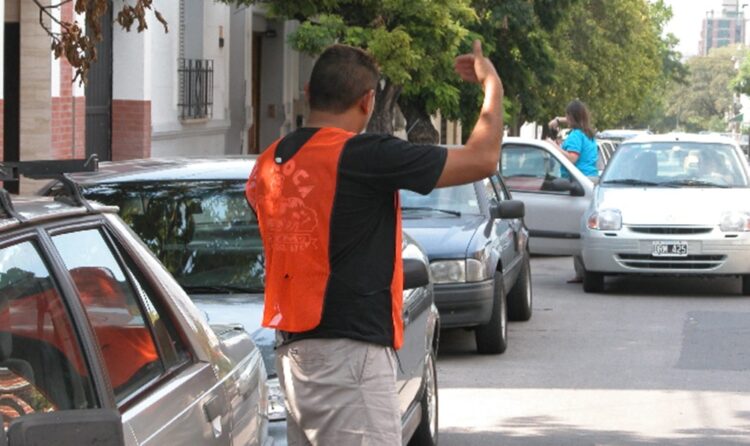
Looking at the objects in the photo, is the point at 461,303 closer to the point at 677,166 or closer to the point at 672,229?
the point at 672,229

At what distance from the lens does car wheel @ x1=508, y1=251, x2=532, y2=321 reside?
14062mm

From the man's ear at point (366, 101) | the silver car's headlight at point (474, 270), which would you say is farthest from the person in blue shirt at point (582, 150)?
the man's ear at point (366, 101)

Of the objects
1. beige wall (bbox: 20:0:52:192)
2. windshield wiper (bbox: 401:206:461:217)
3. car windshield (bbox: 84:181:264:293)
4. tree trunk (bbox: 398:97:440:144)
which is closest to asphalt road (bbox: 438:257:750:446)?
windshield wiper (bbox: 401:206:461:217)

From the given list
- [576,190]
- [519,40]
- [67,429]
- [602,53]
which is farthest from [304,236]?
[602,53]

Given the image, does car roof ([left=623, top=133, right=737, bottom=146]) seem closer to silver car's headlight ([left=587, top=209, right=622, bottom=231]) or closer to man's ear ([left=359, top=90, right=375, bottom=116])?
silver car's headlight ([left=587, top=209, right=622, bottom=231])

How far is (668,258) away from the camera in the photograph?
15914 mm

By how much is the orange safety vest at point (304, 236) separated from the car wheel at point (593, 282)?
1175 cm

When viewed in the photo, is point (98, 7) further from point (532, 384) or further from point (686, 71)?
point (686, 71)

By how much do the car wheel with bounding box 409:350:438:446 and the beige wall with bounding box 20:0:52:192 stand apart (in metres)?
9.55

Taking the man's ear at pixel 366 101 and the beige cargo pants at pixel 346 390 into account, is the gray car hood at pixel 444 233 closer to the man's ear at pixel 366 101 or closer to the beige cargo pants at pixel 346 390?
the man's ear at pixel 366 101

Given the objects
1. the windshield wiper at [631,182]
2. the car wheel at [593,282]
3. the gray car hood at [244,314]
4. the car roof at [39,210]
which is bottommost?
the car wheel at [593,282]

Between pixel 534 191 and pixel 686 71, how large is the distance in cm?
7706

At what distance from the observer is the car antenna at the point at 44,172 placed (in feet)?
11.4

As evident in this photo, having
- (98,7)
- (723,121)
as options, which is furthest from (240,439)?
(723,121)
